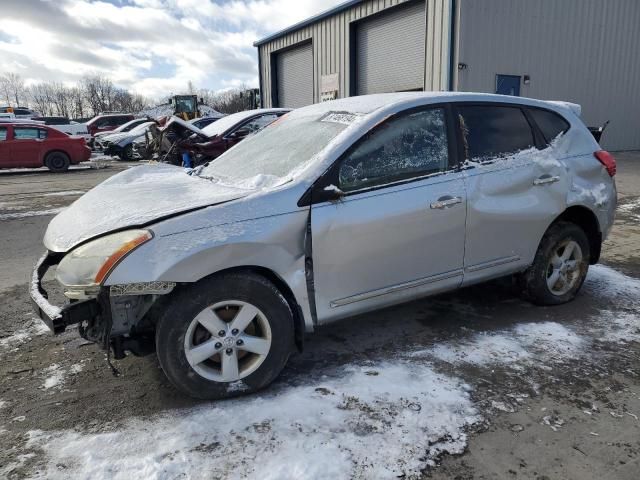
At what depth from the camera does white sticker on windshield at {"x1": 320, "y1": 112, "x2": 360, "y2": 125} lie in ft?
10.5

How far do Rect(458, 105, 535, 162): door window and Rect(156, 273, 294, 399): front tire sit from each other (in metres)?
1.76

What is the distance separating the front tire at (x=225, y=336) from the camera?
2.54m

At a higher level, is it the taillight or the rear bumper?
the taillight

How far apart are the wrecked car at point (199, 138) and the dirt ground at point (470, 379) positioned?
464 cm

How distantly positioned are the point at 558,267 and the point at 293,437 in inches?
107

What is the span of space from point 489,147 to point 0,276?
4.84 m

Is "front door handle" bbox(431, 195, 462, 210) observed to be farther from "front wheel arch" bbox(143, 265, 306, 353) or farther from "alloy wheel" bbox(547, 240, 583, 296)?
"alloy wheel" bbox(547, 240, 583, 296)

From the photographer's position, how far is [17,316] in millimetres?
4047

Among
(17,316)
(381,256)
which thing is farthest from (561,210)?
(17,316)

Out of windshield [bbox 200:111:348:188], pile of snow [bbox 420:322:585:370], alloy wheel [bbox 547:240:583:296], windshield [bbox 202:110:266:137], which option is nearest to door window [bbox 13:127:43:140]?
windshield [bbox 202:110:266:137]

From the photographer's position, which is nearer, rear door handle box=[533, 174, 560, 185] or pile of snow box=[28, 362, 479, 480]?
pile of snow box=[28, 362, 479, 480]

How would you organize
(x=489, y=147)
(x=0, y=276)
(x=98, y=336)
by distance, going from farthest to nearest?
1. (x=0, y=276)
2. (x=489, y=147)
3. (x=98, y=336)

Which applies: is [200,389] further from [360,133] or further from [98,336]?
[360,133]

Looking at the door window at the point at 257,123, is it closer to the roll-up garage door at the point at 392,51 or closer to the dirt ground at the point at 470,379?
the dirt ground at the point at 470,379
